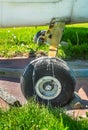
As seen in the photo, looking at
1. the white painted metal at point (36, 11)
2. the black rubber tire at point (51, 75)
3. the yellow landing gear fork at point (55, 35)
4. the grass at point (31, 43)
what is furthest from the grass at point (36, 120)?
the grass at point (31, 43)

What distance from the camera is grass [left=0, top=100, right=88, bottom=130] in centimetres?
442

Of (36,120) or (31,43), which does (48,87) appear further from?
(31,43)

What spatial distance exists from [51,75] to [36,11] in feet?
2.61

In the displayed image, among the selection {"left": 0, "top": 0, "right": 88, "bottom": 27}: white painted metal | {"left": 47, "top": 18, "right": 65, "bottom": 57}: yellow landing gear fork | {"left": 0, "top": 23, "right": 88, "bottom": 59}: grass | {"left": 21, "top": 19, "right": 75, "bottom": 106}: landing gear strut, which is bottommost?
{"left": 0, "top": 23, "right": 88, "bottom": 59}: grass

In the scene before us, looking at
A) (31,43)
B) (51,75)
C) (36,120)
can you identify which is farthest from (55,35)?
(31,43)

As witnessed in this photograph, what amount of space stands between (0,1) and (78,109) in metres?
1.56

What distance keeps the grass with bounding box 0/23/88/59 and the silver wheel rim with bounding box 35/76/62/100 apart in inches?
76.2

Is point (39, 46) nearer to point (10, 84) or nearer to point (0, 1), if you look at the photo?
point (10, 84)

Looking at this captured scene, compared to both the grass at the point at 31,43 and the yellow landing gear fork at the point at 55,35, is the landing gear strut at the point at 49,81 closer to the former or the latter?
the yellow landing gear fork at the point at 55,35

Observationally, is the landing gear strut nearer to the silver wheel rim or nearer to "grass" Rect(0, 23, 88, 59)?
the silver wheel rim

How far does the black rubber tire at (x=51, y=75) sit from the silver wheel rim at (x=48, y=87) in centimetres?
3

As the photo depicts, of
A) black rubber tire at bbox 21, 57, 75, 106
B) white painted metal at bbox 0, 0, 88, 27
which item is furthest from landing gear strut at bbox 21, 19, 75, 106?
white painted metal at bbox 0, 0, 88, 27

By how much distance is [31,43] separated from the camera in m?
7.92

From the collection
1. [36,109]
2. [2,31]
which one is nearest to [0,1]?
[36,109]
